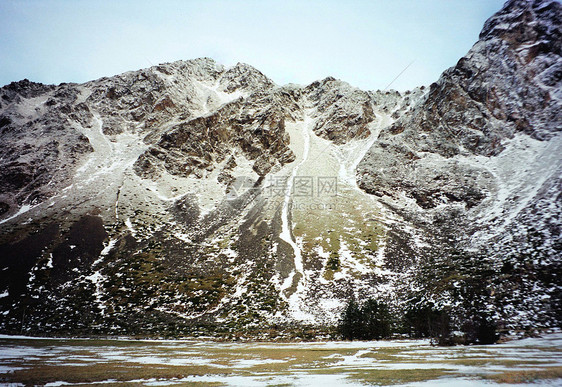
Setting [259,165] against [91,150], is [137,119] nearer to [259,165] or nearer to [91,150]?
[91,150]

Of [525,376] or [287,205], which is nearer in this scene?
[525,376]

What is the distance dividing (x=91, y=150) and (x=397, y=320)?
131119 mm

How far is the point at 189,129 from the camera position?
129 m

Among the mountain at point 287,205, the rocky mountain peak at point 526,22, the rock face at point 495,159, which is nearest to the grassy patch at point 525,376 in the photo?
Result: the mountain at point 287,205

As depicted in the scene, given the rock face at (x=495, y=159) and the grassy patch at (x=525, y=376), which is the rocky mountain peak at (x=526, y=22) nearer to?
the rock face at (x=495, y=159)

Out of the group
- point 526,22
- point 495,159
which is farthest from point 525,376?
point 526,22

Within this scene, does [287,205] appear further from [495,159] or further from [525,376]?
[525,376]

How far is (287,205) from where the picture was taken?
95.5m

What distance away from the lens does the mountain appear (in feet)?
173

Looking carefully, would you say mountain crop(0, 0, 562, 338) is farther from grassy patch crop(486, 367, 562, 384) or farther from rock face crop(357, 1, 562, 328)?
grassy patch crop(486, 367, 562, 384)

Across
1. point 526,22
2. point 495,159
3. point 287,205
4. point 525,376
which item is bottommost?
point 525,376

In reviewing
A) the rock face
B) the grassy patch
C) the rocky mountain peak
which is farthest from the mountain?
the grassy patch

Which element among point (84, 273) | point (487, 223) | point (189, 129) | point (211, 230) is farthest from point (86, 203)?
point (487, 223)

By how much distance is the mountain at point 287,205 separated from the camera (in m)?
52.7
